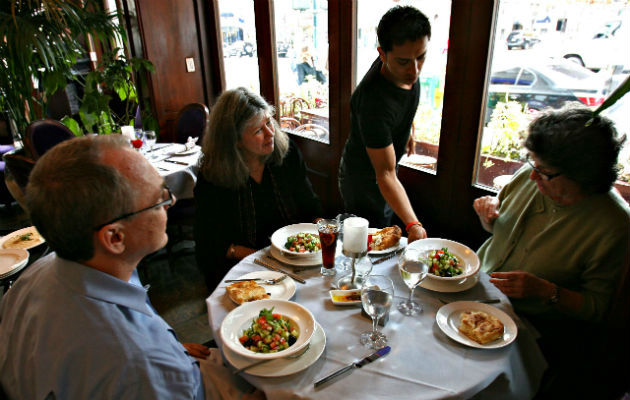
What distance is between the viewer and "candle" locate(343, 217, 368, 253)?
52.5 inches

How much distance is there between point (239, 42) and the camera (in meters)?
4.24

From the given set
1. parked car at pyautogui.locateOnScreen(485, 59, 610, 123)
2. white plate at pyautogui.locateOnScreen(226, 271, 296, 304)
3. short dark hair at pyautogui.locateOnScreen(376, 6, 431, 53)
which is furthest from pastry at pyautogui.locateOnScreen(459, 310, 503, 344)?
parked car at pyautogui.locateOnScreen(485, 59, 610, 123)

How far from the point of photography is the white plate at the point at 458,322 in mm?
1099

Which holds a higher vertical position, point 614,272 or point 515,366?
point 614,272

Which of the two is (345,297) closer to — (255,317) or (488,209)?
(255,317)

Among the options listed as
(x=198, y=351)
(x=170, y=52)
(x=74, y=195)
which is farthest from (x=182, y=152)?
(x=74, y=195)

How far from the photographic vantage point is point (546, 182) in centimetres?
137

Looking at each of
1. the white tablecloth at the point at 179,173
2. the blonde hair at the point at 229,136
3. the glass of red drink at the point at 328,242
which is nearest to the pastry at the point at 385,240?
the glass of red drink at the point at 328,242

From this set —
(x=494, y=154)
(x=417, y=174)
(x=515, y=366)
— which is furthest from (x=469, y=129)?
(x=515, y=366)

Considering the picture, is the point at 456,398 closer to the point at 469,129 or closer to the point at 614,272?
the point at 614,272

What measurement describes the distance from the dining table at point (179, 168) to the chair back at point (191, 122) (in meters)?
0.52

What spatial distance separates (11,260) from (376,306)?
155 centimetres

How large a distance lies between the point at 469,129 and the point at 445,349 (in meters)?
1.55

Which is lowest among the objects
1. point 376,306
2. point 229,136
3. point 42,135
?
point 376,306
